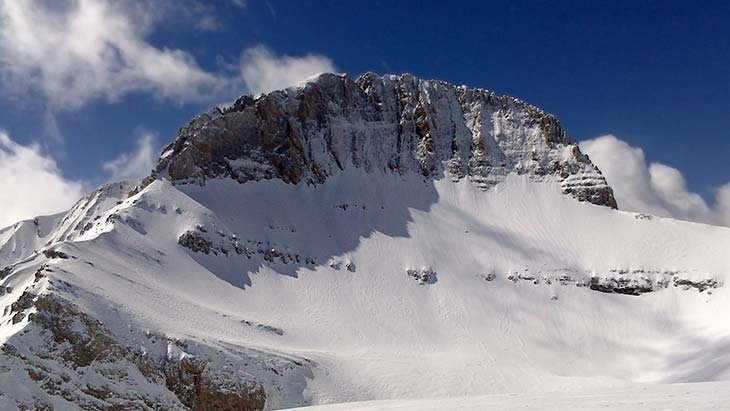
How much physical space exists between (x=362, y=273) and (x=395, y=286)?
4.91 metres

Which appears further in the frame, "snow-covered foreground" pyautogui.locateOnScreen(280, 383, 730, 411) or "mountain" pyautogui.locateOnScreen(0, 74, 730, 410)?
"mountain" pyautogui.locateOnScreen(0, 74, 730, 410)

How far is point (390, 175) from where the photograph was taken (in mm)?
108562

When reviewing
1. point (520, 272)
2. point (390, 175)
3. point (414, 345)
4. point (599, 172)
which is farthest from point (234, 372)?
point (599, 172)

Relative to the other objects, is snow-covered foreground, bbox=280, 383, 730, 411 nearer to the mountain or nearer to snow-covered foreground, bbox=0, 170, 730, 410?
the mountain

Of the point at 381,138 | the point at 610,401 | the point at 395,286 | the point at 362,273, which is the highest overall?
the point at 381,138

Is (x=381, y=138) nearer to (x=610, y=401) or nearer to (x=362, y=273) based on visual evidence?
(x=362, y=273)

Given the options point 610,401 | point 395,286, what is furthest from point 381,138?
point 610,401

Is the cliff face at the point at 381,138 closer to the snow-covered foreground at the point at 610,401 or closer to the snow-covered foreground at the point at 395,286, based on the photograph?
the snow-covered foreground at the point at 395,286

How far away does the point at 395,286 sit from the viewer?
3290 inches

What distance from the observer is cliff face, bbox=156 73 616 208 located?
3789 inches

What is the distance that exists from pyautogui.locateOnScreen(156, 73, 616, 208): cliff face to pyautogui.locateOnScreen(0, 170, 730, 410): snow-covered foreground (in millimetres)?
3361

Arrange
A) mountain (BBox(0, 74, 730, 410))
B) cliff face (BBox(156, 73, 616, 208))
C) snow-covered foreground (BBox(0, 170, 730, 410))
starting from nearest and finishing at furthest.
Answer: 1. mountain (BBox(0, 74, 730, 410))
2. snow-covered foreground (BBox(0, 170, 730, 410))
3. cliff face (BBox(156, 73, 616, 208))

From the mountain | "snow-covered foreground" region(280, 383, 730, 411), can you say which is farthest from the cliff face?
"snow-covered foreground" region(280, 383, 730, 411)

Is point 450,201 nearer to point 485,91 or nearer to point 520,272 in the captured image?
point 520,272
